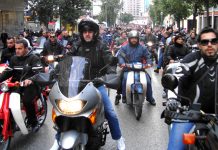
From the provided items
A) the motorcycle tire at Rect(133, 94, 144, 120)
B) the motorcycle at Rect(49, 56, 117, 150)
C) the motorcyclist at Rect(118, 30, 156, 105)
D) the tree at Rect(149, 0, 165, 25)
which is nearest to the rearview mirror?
the motorcycle at Rect(49, 56, 117, 150)

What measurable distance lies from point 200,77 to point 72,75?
1.39 meters

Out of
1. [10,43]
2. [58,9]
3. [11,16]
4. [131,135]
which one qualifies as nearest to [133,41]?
[131,135]

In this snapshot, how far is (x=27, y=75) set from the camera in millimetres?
6535

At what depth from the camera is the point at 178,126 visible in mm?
3906

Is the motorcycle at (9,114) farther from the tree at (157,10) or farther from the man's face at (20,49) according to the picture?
the tree at (157,10)

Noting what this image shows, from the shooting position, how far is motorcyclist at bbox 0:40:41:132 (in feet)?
21.1

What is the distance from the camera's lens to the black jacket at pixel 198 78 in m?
3.94

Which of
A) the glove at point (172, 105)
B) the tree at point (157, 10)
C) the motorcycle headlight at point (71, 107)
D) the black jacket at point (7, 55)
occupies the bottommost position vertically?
the motorcycle headlight at point (71, 107)

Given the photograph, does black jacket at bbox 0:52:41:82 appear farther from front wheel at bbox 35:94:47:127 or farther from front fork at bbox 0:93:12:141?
front fork at bbox 0:93:12:141

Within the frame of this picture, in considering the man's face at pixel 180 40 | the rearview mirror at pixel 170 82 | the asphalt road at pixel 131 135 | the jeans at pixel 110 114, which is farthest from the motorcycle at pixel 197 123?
the man's face at pixel 180 40

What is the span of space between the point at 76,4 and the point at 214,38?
107 ft

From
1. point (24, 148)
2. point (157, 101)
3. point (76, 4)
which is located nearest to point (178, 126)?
point (24, 148)

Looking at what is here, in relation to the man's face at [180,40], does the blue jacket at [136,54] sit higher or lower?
lower

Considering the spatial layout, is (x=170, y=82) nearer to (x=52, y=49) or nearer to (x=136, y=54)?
(x=136, y=54)
